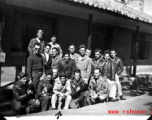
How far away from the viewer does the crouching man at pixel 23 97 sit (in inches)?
122

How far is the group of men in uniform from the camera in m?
3.26

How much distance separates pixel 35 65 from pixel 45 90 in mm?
602

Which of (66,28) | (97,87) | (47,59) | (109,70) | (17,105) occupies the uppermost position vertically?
(66,28)

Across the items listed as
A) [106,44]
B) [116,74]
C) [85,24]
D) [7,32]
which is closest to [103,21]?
[85,24]

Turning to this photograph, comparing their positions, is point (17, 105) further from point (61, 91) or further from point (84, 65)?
point (84, 65)

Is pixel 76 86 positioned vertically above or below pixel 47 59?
below

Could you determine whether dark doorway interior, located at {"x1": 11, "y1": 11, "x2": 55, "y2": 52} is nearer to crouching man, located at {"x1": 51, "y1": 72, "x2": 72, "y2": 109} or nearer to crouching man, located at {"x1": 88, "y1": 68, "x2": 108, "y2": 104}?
crouching man, located at {"x1": 51, "y1": 72, "x2": 72, "y2": 109}

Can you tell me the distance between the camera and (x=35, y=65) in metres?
3.67

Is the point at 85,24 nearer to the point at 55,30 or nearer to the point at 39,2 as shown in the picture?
the point at 55,30

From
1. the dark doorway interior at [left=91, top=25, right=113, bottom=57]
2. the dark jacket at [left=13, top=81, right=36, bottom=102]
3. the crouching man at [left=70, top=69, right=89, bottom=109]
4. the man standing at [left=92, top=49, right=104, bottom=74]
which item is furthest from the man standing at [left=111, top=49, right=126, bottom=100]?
the dark doorway interior at [left=91, top=25, right=113, bottom=57]

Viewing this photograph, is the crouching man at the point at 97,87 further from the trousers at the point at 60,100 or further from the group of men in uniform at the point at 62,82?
the trousers at the point at 60,100

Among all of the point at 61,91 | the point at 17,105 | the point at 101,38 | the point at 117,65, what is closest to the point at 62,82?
the point at 61,91

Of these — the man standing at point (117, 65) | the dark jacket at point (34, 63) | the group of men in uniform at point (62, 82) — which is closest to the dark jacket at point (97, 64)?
the group of men in uniform at point (62, 82)

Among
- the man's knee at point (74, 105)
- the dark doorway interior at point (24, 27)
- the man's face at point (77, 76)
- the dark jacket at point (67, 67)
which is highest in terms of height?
the dark doorway interior at point (24, 27)
